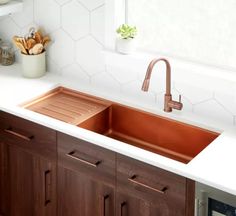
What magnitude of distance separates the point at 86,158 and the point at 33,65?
32.8 inches

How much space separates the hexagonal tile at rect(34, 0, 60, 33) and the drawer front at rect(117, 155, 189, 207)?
3.61 ft

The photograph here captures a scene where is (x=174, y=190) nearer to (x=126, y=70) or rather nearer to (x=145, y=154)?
(x=145, y=154)

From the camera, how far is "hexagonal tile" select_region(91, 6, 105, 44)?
3.31m

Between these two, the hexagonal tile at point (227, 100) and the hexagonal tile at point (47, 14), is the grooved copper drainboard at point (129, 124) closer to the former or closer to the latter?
the hexagonal tile at point (227, 100)

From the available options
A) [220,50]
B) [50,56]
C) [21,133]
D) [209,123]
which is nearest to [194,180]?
[209,123]

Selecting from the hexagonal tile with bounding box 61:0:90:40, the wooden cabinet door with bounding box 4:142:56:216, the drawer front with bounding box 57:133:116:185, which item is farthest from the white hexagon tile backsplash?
the wooden cabinet door with bounding box 4:142:56:216

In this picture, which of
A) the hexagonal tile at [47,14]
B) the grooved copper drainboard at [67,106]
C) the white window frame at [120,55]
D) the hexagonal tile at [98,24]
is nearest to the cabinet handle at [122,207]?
the grooved copper drainboard at [67,106]

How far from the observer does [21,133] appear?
3.26 m

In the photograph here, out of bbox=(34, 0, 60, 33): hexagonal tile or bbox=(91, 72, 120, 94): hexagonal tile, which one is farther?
bbox=(34, 0, 60, 33): hexagonal tile

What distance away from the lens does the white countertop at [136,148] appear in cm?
256

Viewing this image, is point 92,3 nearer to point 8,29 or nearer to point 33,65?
point 33,65

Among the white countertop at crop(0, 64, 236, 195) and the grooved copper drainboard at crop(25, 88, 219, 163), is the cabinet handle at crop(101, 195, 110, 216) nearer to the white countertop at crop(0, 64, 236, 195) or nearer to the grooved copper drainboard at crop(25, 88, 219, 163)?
the white countertop at crop(0, 64, 236, 195)

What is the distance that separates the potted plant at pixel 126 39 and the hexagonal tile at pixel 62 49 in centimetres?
41

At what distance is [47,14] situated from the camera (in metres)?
3.59
